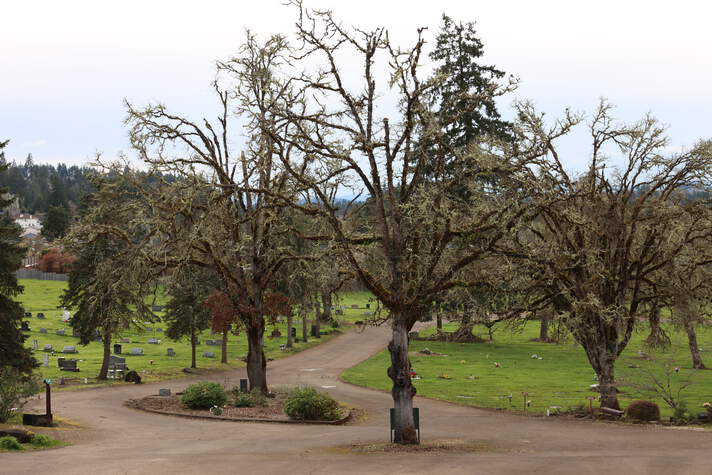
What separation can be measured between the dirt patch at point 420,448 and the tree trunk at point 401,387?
1.34 ft

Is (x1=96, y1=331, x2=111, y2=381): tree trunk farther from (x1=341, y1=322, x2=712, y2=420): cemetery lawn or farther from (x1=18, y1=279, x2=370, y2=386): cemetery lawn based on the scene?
(x1=341, y1=322, x2=712, y2=420): cemetery lawn

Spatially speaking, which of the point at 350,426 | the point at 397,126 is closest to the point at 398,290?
the point at 397,126

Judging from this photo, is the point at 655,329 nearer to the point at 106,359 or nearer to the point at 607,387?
the point at 607,387

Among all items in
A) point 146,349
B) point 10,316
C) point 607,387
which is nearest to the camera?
point 607,387

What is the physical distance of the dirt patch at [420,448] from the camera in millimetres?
19534

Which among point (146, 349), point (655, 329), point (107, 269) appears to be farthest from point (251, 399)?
point (146, 349)

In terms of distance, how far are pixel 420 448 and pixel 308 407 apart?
832 cm

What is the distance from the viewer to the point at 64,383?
128ft

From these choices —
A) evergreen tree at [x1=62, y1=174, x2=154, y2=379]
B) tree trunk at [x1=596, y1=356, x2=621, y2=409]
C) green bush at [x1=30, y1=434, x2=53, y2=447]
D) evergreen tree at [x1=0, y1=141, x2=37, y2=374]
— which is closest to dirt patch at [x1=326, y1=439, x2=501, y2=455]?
green bush at [x1=30, y1=434, x2=53, y2=447]

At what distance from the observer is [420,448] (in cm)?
1989

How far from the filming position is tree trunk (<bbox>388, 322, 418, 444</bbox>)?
2027cm

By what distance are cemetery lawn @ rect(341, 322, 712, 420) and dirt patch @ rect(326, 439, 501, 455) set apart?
24.6ft

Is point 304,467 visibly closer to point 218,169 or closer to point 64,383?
point 218,169

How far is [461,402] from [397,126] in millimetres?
16959
